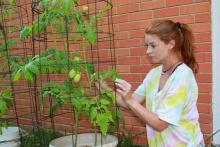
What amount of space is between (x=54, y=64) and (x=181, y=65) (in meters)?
0.86

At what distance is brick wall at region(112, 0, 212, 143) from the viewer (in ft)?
9.20

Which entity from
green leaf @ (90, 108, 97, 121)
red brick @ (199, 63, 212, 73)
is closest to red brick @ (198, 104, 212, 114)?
red brick @ (199, 63, 212, 73)

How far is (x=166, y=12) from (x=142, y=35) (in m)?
0.33

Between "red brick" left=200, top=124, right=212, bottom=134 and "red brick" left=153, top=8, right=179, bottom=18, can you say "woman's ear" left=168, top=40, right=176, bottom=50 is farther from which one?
"red brick" left=200, top=124, right=212, bottom=134

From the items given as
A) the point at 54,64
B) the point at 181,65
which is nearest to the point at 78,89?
the point at 54,64

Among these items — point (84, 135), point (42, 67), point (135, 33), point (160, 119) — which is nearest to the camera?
point (160, 119)

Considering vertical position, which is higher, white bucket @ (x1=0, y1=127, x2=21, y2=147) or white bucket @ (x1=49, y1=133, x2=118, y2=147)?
white bucket @ (x1=49, y1=133, x2=118, y2=147)

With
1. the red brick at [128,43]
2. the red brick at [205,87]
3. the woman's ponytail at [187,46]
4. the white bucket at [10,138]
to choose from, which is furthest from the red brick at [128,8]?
the white bucket at [10,138]

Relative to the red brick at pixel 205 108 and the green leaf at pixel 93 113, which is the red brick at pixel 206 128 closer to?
the red brick at pixel 205 108

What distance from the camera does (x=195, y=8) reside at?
9.21 feet

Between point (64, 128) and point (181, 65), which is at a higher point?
point (181, 65)
